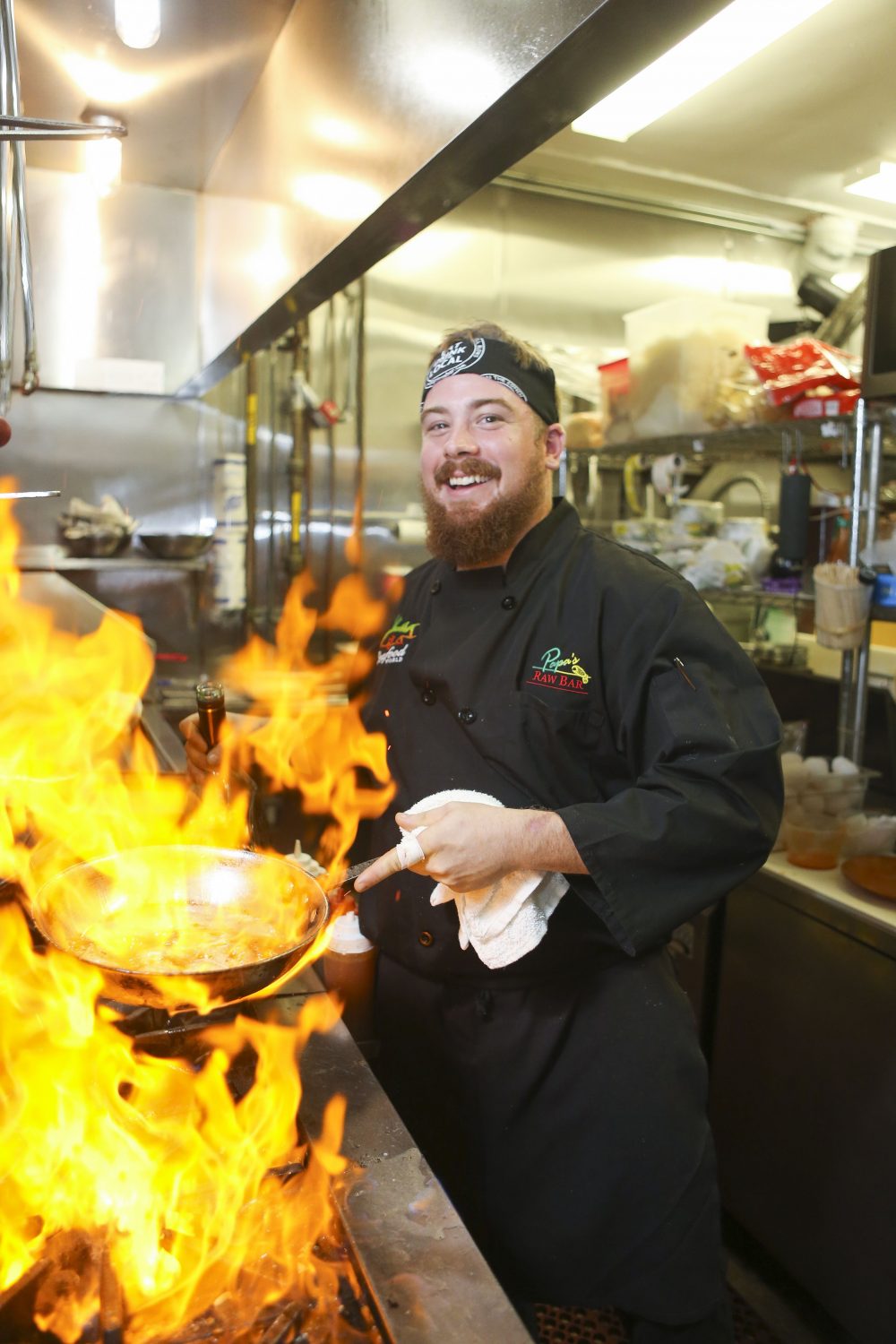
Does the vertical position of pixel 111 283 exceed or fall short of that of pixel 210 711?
it exceeds it

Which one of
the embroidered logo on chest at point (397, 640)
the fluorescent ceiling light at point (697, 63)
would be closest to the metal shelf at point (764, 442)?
the fluorescent ceiling light at point (697, 63)

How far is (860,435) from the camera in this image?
2.67 meters

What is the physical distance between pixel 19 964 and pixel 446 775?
2.65 feet

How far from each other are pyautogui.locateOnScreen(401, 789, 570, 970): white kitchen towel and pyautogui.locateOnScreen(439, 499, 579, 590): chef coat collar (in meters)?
0.57

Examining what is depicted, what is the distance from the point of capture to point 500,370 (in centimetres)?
188

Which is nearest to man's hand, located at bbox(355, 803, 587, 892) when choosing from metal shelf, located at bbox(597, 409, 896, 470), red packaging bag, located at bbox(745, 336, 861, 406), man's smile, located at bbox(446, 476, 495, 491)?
man's smile, located at bbox(446, 476, 495, 491)

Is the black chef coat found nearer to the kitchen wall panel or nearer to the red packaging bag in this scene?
the red packaging bag

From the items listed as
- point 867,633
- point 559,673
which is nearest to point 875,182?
point 867,633

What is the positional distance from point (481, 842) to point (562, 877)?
0.27m

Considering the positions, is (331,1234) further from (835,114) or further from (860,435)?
(835,114)

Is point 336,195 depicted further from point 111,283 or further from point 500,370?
point 111,283

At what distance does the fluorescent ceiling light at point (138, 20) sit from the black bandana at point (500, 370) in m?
0.82

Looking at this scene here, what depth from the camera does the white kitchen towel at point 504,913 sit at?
1.48 meters

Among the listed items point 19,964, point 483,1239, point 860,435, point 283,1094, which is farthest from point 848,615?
point 19,964
